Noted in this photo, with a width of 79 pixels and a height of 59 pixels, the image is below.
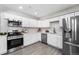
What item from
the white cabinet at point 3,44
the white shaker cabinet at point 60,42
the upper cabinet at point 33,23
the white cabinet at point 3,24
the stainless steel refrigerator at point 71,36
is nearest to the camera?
the stainless steel refrigerator at point 71,36

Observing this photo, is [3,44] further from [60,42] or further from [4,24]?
[60,42]

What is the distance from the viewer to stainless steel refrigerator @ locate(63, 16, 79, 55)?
183 centimetres

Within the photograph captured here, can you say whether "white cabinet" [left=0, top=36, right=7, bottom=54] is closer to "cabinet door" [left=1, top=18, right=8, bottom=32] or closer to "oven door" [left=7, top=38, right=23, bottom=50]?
"oven door" [left=7, top=38, right=23, bottom=50]

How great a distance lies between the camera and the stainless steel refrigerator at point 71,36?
1.83m

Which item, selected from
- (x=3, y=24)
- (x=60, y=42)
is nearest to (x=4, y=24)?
(x=3, y=24)

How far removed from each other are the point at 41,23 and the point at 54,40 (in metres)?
2.09

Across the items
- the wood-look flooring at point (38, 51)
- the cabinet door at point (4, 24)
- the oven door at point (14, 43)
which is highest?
the cabinet door at point (4, 24)

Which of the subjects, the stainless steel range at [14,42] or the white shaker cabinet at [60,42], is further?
the white shaker cabinet at [60,42]

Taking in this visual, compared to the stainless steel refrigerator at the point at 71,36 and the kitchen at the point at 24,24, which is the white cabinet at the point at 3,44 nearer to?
the kitchen at the point at 24,24

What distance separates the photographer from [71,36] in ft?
6.42

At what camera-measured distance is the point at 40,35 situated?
4793 mm

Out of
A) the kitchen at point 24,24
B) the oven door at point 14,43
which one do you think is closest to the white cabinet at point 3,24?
the kitchen at point 24,24
